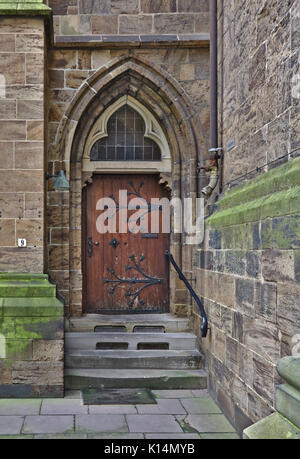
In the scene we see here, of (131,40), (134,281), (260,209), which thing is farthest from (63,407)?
(131,40)

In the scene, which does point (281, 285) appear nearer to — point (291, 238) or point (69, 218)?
point (291, 238)

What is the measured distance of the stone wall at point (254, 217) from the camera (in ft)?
10.2

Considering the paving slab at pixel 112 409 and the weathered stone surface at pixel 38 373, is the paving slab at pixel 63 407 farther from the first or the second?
the weathered stone surface at pixel 38 373

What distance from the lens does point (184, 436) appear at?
12.7 feet

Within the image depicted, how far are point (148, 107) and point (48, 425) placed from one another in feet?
11.9

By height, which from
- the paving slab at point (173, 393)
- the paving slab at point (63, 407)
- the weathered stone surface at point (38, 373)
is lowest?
the paving slab at point (173, 393)

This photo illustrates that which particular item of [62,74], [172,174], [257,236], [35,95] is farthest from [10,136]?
[257,236]

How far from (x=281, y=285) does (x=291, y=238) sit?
31 cm

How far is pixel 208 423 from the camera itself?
13.8 ft

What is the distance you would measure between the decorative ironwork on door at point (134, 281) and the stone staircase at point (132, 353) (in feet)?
0.82

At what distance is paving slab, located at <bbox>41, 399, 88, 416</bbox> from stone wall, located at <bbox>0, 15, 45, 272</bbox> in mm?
1257

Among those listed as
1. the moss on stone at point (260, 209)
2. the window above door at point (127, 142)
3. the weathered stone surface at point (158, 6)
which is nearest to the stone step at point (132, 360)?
the moss on stone at point (260, 209)

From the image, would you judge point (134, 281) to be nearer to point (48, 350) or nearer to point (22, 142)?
point (48, 350)

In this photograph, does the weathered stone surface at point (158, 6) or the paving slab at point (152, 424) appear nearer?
the paving slab at point (152, 424)
